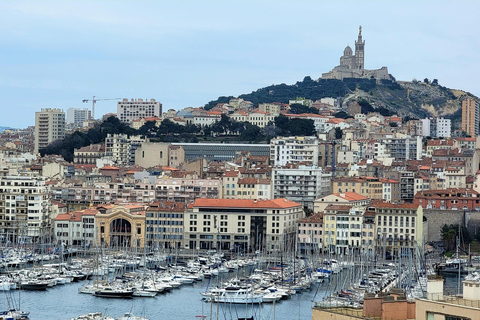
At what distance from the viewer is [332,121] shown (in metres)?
95.2

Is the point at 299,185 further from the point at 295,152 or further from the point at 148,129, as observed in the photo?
the point at 148,129

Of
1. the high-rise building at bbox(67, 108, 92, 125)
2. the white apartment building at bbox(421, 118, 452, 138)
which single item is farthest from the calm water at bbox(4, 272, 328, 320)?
the high-rise building at bbox(67, 108, 92, 125)

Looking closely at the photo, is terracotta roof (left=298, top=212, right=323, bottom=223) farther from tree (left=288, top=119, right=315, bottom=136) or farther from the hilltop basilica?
the hilltop basilica

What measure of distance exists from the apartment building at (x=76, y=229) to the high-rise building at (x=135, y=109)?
55.2m

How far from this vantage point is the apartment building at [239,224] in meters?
59.5

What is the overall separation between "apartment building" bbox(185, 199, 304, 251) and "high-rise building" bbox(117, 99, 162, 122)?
190ft

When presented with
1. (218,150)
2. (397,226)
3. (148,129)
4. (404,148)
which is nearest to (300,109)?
(148,129)

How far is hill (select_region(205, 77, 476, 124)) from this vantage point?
128m

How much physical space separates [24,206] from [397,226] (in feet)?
71.9

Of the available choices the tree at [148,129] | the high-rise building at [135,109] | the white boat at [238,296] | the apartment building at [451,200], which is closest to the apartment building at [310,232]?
the apartment building at [451,200]

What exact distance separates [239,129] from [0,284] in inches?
1839

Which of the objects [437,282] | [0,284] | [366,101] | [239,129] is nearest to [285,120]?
[239,129]

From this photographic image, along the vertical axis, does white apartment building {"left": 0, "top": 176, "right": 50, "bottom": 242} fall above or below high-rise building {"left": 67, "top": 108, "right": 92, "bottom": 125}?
below

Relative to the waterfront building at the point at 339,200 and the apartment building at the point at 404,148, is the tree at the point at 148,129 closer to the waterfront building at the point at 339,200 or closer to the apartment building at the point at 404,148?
the apartment building at the point at 404,148
